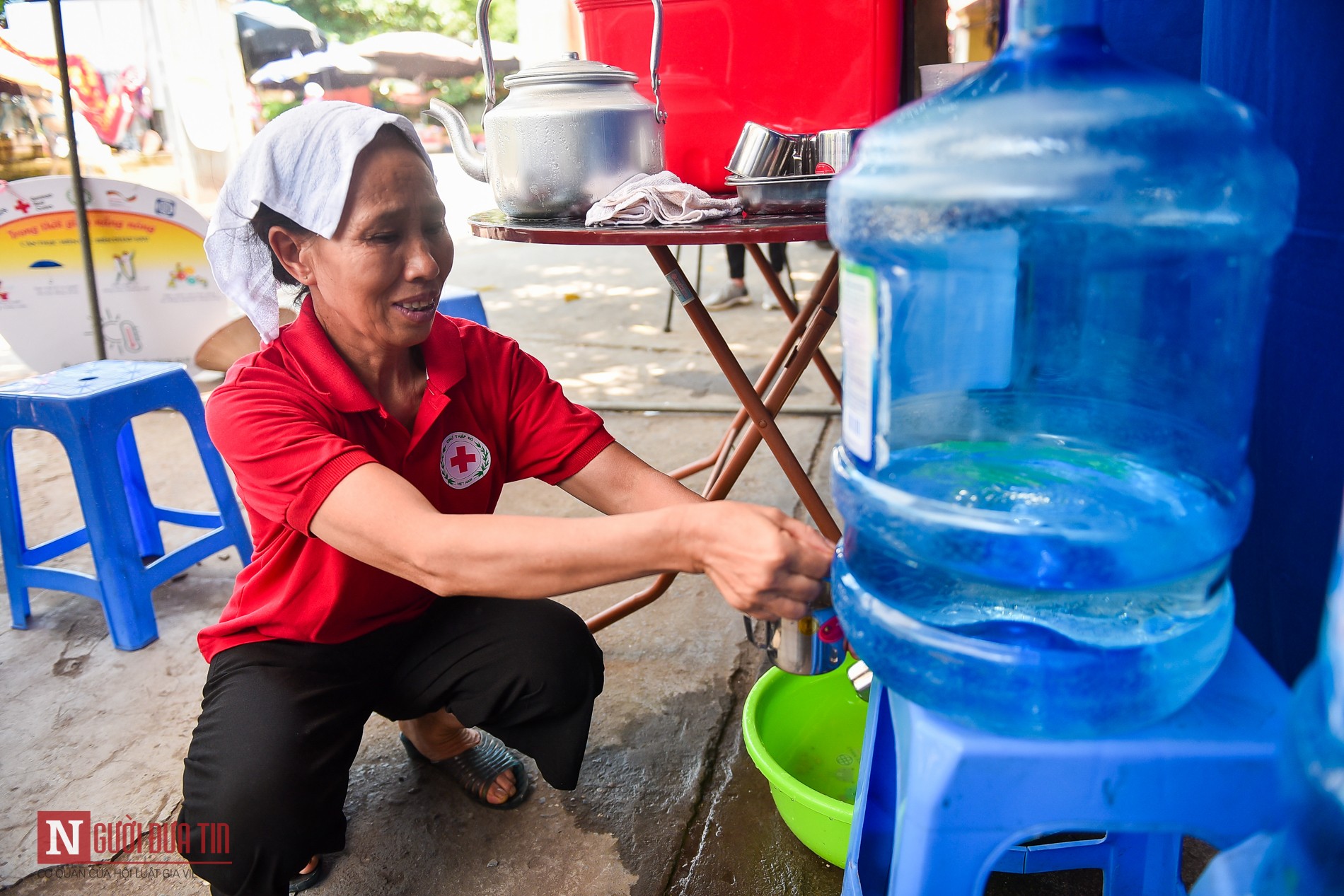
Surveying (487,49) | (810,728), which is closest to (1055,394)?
(810,728)

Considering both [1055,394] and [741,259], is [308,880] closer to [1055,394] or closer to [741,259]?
[1055,394]

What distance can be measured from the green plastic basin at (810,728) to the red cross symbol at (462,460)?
726 mm

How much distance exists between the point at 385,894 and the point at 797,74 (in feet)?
7.22

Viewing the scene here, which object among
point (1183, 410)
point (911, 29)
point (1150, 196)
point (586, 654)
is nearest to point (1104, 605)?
point (1183, 410)

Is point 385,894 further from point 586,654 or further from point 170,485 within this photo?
point 170,485

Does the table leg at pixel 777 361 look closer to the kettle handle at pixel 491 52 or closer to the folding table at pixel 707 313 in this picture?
the folding table at pixel 707 313

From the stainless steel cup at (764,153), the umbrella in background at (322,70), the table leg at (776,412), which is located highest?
the umbrella in background at (322,70)

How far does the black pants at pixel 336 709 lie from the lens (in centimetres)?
145

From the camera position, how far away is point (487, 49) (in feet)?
6.31

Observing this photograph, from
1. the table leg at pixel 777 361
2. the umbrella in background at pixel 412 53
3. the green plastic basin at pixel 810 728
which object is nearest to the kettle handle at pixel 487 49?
the table leg at pixel 777 361

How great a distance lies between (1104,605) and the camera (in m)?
1.05

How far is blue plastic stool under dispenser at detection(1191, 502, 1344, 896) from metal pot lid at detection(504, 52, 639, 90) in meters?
1.56

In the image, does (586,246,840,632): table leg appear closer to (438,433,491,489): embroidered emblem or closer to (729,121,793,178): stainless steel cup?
(729,121,793,178): stainless steel cup

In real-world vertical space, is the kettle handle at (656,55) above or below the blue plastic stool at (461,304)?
above
